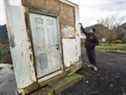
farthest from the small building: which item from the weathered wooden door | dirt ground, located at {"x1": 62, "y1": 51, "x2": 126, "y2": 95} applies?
dirt ground, located at {"x1": 62, "y1": 51, "x2": 126, "y2": 95}

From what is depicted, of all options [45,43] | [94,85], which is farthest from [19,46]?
[94,85]

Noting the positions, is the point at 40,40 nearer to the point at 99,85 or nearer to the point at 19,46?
the point at 19,46

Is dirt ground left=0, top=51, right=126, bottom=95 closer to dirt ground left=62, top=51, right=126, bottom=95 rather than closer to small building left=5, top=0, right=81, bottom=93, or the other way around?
dirt ground left=62, top=51, right=126, bottom=95

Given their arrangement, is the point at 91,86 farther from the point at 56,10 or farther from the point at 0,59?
the point at 0,59

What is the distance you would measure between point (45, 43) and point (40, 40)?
0.23 metres

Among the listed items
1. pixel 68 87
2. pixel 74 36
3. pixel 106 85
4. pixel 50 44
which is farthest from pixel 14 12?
pixel 106 85

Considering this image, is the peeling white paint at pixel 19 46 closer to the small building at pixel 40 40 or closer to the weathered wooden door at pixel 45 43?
the small building at pixel 40 40

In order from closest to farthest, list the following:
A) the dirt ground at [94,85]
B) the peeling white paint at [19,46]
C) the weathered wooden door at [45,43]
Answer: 1. the peeling white paint at [19,46]
2. the weathered wooden door at [45,43]
3. the dirt ground at [94,85]

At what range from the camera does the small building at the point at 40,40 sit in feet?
10.4

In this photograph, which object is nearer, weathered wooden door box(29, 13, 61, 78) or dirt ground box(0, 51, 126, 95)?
weathered wooden door box(29, 13, 61, 78)

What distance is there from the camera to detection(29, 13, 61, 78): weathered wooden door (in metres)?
3.73

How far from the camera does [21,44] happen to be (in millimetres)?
3244

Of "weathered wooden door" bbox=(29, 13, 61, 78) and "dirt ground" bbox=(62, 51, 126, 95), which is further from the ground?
"weathered wooden door" bbox=(29, 13, 61, 78)

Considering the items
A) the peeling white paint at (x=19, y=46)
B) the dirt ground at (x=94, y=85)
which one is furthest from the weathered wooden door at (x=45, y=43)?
the dirt ground at (x=94, y=85)
